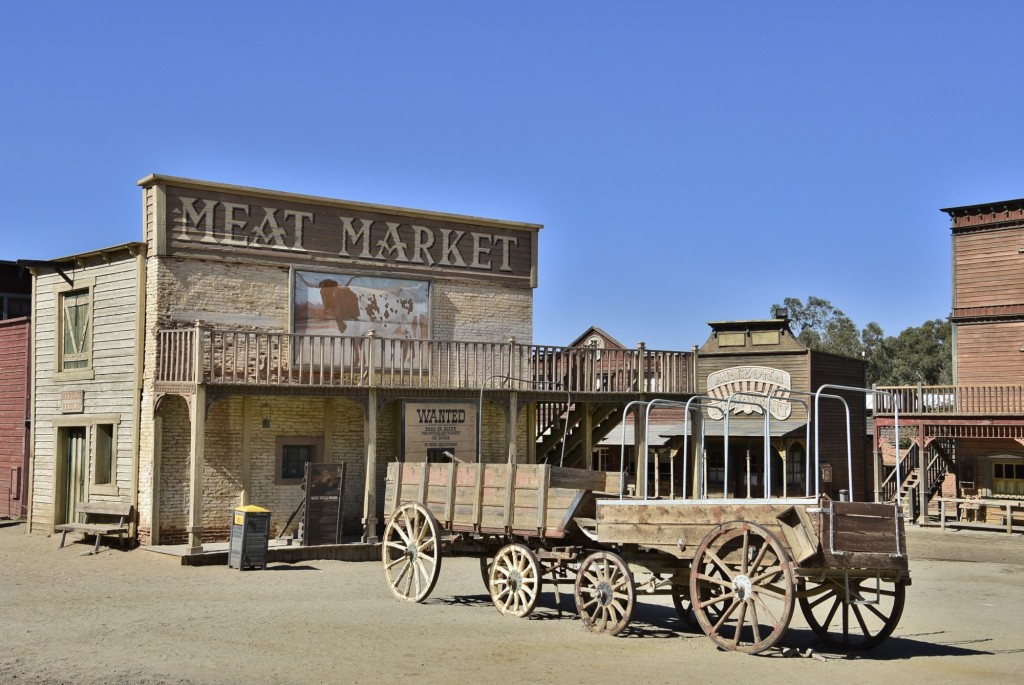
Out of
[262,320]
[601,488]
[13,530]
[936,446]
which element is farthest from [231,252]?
[936,446]

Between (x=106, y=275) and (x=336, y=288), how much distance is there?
14.8ft

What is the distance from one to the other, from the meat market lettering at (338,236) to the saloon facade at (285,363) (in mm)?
30

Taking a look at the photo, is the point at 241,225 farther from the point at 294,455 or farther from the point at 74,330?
the point at 294,455

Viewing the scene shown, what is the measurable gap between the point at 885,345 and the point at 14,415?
62064mm

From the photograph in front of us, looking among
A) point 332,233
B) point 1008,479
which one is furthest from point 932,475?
point 332,233

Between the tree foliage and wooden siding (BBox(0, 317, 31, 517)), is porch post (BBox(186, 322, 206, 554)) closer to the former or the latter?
wooden siding (BBox(0, 317, 31, 517))

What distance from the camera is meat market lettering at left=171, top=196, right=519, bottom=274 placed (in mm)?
22203

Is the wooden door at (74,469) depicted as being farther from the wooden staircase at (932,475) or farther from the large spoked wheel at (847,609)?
the wooden staircase at (932,475)

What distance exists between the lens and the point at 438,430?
23.6m

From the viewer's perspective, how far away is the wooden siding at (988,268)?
36375 millimetres

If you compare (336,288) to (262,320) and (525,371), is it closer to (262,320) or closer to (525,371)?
(262,320)

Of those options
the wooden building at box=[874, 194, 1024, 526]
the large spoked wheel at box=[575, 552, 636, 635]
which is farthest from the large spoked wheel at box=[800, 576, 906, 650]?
the wooden building at box=[874, 194, 1024, 526]

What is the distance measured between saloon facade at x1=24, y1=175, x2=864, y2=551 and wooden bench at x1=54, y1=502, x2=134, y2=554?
1.00 feet

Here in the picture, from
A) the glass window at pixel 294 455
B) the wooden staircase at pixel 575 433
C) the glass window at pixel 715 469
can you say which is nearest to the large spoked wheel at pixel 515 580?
the glass window at pixel 294 455
